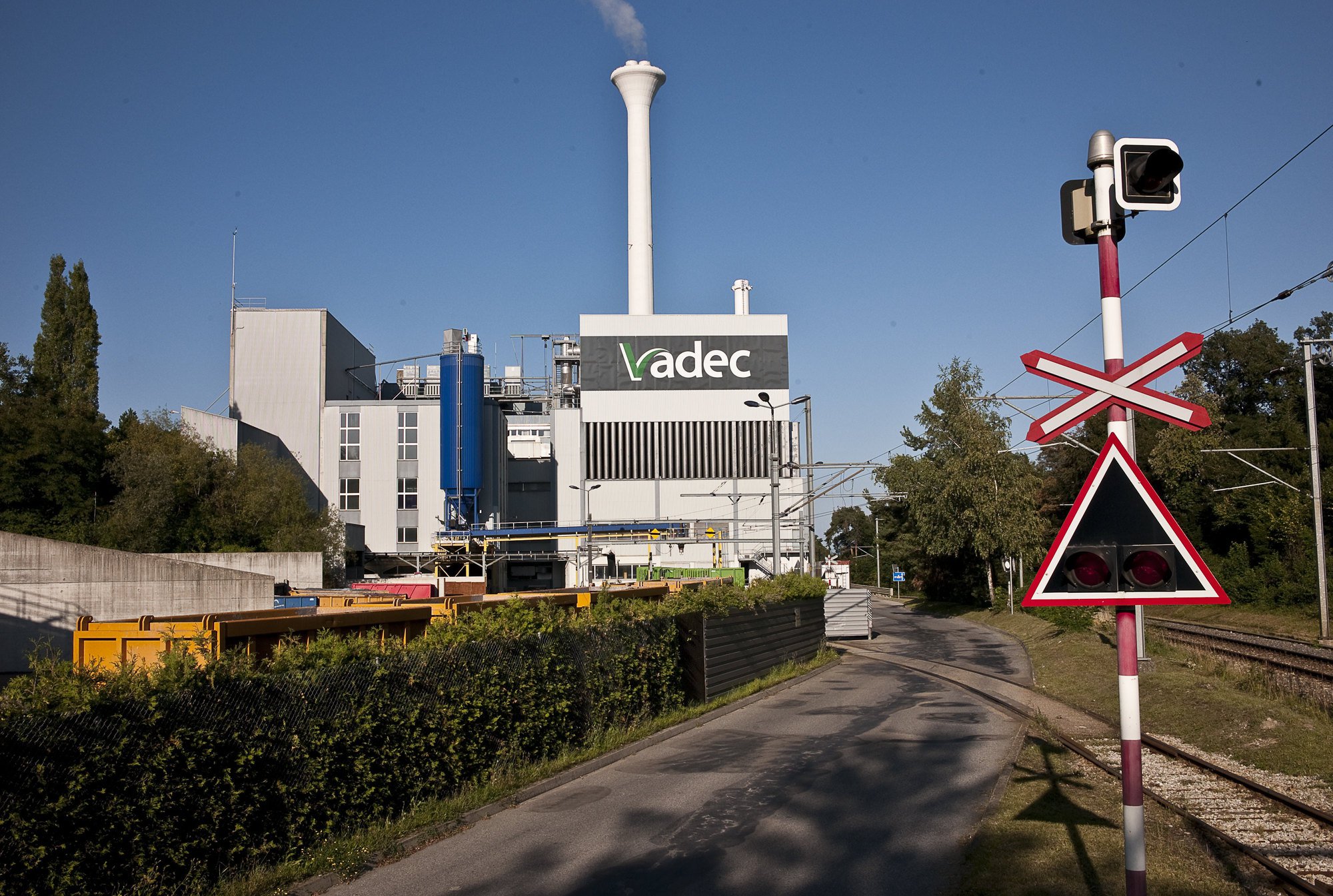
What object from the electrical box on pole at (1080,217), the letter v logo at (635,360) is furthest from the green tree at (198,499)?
the electrical box on pole at (1080,217)

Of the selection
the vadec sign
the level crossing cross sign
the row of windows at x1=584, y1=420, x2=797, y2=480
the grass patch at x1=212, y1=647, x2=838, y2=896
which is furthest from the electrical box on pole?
the vadec sign

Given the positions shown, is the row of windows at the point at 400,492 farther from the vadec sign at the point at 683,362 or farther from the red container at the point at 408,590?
the red container at the point at 408,590

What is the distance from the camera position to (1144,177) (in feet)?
17.7

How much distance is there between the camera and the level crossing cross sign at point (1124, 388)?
5.21 metres

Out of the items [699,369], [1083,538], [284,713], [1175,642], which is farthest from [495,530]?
A: [1083,538]

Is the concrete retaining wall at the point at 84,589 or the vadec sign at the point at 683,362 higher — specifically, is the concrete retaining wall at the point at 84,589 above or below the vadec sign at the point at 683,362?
below

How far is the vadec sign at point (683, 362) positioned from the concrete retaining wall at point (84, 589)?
47399 millimetres

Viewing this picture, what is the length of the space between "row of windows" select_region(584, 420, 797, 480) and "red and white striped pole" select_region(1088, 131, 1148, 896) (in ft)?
234

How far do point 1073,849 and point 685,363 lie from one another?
70.2 meters

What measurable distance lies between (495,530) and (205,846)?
59.1 m

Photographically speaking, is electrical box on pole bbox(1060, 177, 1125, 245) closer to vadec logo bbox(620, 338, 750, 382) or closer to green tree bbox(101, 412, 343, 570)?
green tree bbox(101, 412, 343, 570)

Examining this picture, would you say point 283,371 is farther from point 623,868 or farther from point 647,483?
point 623,868

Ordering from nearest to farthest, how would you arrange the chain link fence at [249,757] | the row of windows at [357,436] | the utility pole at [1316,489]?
1. the chain link fence at [249,757]
2. the utility pole at [1316,489]
3. the row of windows at [357,436]

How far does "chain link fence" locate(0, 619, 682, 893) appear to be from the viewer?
23.5 feet
